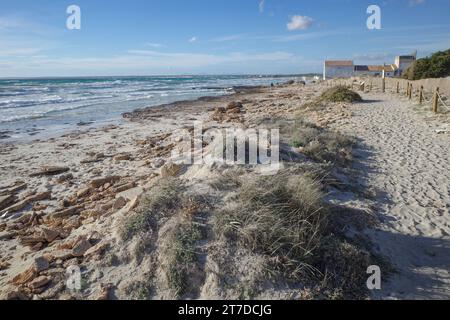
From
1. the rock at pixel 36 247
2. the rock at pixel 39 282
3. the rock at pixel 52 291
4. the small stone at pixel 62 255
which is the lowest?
the rock at pixel 36 247

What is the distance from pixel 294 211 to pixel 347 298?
1.16m

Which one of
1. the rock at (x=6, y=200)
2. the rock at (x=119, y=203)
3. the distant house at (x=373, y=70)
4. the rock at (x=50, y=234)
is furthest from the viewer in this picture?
the distant house at (x=373, y=70)

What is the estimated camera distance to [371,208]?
17.3 feet

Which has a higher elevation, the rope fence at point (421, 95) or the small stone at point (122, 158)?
the rope fence at point (421, 95)

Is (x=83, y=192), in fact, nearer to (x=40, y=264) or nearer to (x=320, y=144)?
(x=40, y=264)

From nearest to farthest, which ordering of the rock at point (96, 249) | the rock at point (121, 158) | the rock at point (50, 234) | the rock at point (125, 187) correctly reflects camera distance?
the rock at point (96, 249)
the rock at point (50, 234)
the rock at point (125, 187)
the rock at point (121, 158)

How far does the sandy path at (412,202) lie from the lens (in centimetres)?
371

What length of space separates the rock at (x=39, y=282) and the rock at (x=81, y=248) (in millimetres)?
431

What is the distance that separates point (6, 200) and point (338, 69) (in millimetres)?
74295

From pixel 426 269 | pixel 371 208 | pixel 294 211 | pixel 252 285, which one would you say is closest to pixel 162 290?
pixel 252 285

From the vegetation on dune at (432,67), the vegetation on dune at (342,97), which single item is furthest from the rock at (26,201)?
the vegetation on dune at (432,67)

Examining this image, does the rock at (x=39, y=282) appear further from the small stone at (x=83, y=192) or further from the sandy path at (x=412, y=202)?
the sandy path at (x=412, y=202)

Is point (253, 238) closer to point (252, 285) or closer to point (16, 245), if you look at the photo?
point (252, 285)
